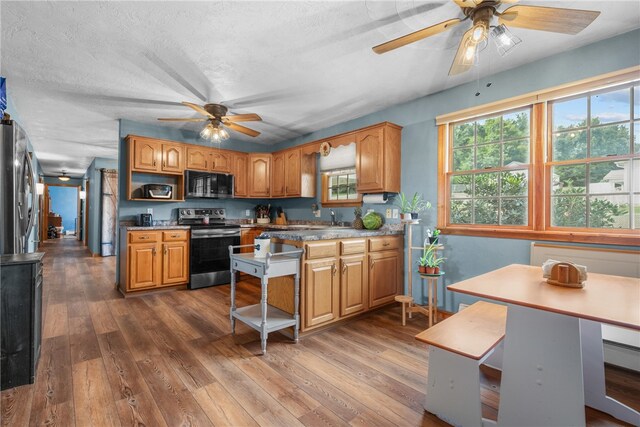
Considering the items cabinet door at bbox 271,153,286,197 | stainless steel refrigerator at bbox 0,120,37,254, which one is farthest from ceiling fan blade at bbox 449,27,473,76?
cabinet door at bbox 271,153,286,197

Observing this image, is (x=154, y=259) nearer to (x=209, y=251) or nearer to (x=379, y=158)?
(x=209, y=251)

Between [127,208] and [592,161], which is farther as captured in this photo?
[127,208]

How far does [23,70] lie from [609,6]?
486cm

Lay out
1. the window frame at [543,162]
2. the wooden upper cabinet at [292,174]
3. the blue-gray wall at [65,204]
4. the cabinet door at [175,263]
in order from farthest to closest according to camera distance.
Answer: the blue-gray wall at [65,204], the wooden upper cabinet at [292,174], the cabinet door at [175,263], the window frame at [543,162]

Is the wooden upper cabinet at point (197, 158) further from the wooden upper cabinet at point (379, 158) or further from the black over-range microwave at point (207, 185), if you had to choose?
the wooden upper cabinet at point (379, 158)

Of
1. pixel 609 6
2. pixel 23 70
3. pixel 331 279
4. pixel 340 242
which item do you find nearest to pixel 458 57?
pixel 609 6

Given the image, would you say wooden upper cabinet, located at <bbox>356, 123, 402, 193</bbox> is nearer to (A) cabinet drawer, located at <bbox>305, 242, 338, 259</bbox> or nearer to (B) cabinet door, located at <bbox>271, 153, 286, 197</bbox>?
(A) cabinet drawer, located at <bbox>305, 242, 338, 259</bbox>

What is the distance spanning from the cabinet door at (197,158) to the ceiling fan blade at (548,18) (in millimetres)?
4313

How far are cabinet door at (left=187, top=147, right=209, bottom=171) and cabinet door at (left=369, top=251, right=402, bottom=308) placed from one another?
10.5 feet

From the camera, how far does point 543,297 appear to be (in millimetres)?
1341

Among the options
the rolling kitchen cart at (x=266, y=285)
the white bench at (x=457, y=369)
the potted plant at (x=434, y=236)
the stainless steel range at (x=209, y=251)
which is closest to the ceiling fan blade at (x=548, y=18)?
the white bench at (x=457, y=369)

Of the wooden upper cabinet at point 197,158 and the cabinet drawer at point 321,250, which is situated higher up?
the wooden upper cabinet at point 197,158

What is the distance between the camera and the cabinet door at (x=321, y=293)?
265cm

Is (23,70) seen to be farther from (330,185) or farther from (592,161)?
(592,161)
